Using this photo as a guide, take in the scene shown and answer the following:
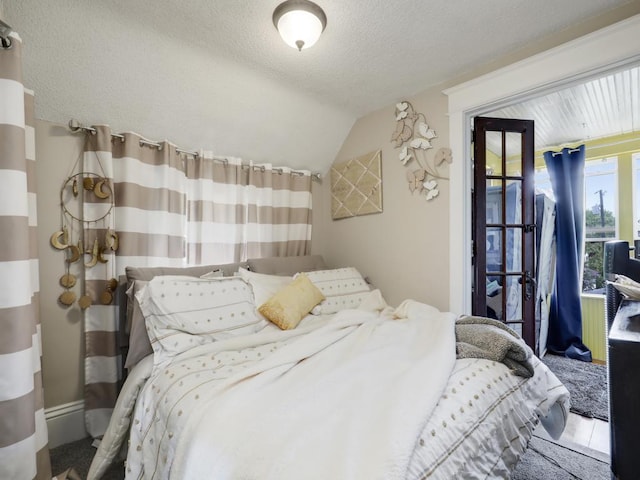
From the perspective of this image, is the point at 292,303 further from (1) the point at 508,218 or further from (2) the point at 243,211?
(1) the point at 508,218

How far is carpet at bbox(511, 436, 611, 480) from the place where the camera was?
61.7 inches

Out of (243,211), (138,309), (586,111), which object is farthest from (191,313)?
(586,111)

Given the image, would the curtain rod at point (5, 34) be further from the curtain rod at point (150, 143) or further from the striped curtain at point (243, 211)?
the striped curtain at point (243, 211)

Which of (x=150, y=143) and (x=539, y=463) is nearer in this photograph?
(x=539, y=463)

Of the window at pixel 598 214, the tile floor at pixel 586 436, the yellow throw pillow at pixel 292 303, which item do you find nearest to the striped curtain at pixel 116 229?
the yellow throw pillow at pixel 292 303

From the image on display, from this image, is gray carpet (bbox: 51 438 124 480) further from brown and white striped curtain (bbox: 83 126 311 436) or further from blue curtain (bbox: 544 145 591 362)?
blue curtain (bbox: 544 145 591 362)

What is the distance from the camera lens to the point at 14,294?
3.74 feet

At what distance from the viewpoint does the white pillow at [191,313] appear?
1511 mm

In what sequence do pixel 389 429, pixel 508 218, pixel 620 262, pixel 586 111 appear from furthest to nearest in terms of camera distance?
pixel 586 111, pixel 508 218, pixel 620 262, pixel 389 429

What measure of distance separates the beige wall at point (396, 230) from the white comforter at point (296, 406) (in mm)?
835

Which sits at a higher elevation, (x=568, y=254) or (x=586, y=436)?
(x=568, y=254)

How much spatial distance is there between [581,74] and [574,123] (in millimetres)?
1851

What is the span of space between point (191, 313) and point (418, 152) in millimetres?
2023

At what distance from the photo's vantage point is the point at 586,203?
144 inches
